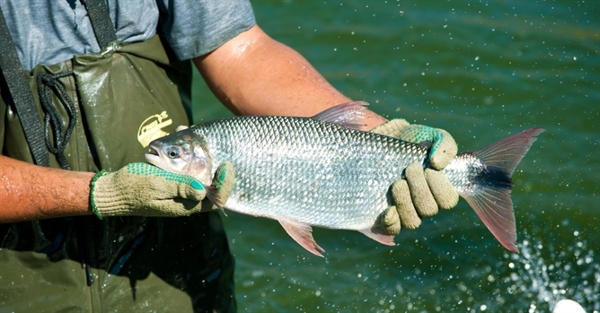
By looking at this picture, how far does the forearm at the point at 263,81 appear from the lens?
413 cm

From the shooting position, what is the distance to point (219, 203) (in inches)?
138

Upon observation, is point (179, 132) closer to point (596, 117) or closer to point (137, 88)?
point (137, 88)

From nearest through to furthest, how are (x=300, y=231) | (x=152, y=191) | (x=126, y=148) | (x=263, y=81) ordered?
1. (x=152, y=191)
2. (x=300, y=231)
3. (x=126, y=148)
4. (x=263, y=81)

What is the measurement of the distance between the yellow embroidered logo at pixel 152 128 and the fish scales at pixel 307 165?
15.7 inches

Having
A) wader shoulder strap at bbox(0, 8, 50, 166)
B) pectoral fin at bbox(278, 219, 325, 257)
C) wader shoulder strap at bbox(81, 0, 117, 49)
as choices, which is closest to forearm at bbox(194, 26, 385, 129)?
wader shoulder strap at bbox(81, 0, 117, 49)

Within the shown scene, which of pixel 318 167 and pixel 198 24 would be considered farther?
pixel 198 24

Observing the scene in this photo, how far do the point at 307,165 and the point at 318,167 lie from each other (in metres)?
0.05

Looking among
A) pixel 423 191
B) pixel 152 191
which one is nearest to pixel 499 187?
pixel 423 191

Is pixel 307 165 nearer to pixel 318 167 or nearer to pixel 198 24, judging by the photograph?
pixel 318 167

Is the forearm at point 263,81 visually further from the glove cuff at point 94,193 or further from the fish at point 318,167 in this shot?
the glove cuff at point 94,193

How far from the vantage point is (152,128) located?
3969mm

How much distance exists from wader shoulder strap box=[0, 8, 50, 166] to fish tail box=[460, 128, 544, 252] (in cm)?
200

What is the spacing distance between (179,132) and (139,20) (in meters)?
0.61

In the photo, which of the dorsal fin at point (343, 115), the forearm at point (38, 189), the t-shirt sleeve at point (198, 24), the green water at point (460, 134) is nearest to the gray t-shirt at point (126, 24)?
the t-shirt sleeve at point (198, 24)
